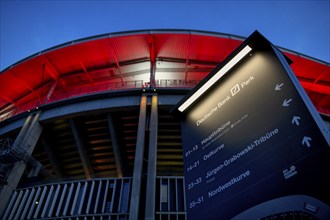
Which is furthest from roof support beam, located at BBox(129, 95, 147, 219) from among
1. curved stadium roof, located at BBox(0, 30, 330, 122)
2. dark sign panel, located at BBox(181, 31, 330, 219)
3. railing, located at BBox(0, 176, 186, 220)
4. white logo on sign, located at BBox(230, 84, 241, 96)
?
white logo on sign, located at BBox(230, 84, 241, 96)

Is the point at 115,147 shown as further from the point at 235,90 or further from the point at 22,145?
the point at 235,90

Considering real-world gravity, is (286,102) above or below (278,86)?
below

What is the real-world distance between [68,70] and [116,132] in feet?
21.8

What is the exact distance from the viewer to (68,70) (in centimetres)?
1884

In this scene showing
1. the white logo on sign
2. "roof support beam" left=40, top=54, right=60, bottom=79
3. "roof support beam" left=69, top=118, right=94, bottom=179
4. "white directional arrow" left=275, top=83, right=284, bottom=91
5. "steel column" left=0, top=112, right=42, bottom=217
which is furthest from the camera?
"roof support beam" left=40, top=54, right=60, bottom=79

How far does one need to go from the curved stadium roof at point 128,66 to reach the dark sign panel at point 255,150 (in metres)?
12.5

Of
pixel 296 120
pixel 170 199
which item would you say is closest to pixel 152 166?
pixel 170 199

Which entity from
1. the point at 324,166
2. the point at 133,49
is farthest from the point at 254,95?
the point at 133,49

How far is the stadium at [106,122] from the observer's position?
11164 millimetres

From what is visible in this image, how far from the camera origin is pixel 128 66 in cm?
1892

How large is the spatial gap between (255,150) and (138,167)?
8.64 m

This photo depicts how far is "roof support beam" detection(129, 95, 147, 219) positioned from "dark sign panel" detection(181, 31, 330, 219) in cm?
634

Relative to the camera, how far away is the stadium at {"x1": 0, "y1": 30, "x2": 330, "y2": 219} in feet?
36.6

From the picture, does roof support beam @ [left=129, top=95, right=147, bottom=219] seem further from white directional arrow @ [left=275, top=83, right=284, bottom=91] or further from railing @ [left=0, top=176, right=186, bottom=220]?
white directional arrow @ [left=275, top=83, right=284, bottom=91]
